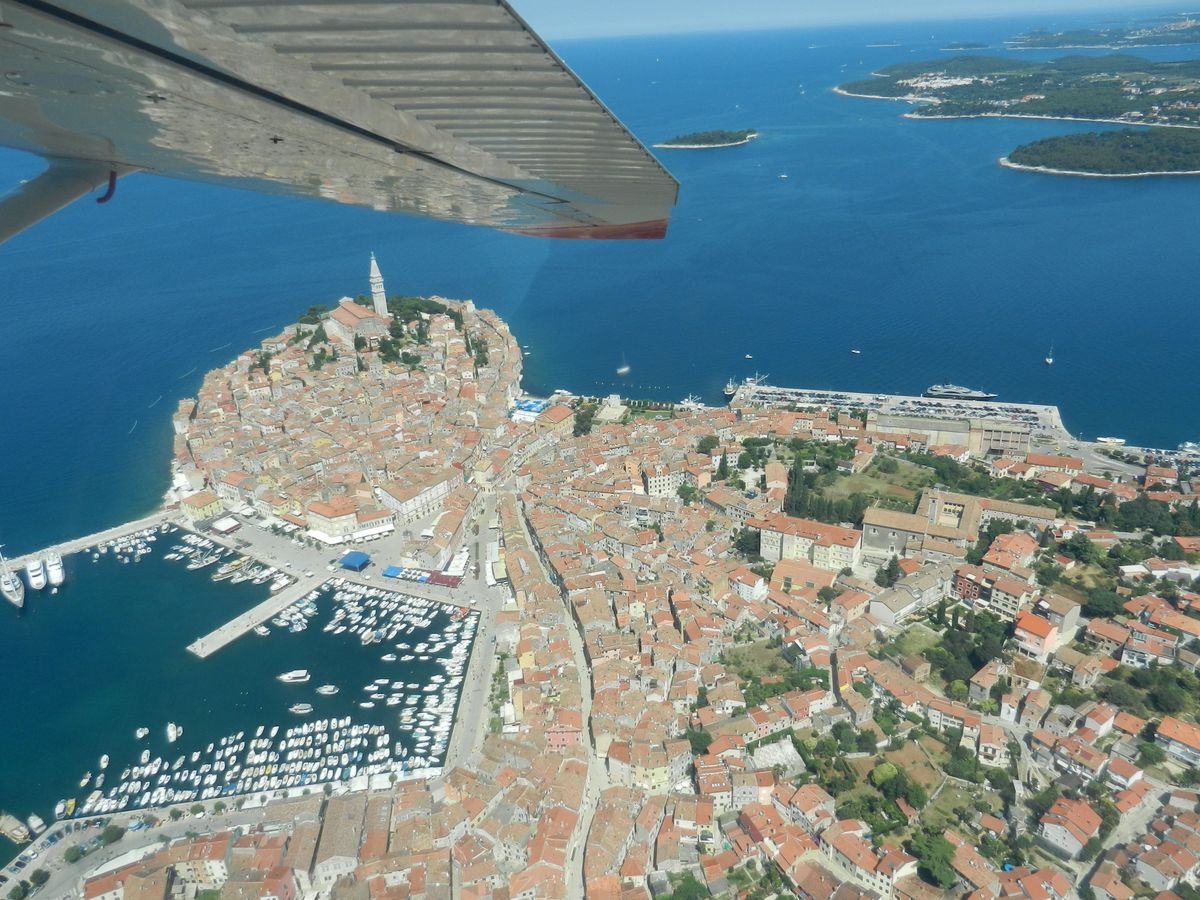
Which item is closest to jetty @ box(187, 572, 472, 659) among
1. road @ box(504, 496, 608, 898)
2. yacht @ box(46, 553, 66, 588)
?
road @ box(504, 496, 608, 898)

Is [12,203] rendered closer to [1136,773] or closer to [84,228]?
[1136,773]

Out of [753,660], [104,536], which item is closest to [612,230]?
[753,660]

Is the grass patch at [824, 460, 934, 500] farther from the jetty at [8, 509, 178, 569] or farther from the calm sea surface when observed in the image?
the jetty at [8, 509, 178, 569]

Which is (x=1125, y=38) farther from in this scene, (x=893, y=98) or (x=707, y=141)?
(x=707, y=141)

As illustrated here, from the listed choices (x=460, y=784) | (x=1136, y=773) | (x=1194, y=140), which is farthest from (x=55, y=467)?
(x=1194, y=140)

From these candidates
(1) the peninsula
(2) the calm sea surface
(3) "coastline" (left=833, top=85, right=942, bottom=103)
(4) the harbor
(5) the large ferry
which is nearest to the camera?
(2) the calm sea surface

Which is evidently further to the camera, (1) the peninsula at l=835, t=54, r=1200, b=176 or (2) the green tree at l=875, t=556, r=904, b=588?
(1) the peninsula at l=835, t=54, r=1200, b=176

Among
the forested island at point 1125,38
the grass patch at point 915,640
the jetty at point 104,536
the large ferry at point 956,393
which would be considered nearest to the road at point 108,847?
the jetty at point 104,536
